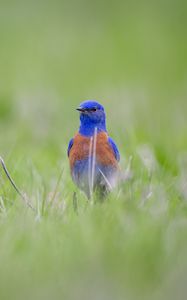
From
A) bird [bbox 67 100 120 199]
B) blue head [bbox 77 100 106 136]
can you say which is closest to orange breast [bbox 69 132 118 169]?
bird [bbox 67 100 120 199]

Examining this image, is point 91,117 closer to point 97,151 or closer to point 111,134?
point 97,151

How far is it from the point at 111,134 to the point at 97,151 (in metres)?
2.21

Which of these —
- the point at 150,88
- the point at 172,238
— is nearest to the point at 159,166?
the point at 172,238

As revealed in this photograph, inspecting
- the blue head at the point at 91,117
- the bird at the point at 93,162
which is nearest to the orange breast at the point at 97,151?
the bird at the point at 93,162

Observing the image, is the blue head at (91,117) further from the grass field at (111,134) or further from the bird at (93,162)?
the grass field at (111,134)

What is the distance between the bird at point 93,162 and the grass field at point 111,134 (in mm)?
102

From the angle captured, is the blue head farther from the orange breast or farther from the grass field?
the grass field

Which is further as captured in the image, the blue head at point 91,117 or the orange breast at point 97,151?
the blue head at point 91,117

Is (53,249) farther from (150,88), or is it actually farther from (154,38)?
(154,38)

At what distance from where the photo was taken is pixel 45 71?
32.9 feet

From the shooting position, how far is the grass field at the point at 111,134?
2.83m

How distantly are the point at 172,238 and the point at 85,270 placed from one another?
46cm

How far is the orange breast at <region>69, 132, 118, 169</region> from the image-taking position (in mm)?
4156

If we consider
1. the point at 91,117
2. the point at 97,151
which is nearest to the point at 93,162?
the point at 97,151
